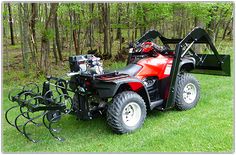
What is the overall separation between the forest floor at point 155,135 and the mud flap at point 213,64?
0.69 metres

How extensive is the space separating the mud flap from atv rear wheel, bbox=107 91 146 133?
7.05 ft

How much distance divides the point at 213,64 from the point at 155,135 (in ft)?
7.89

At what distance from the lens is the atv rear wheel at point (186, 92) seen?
5.27m

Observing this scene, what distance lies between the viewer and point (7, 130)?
4824mm

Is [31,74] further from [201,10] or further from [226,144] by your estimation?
[226,144]

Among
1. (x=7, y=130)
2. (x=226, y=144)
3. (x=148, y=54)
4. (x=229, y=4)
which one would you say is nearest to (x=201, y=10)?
(x=229, y=4)

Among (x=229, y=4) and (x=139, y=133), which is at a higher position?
(x=229, y=4)

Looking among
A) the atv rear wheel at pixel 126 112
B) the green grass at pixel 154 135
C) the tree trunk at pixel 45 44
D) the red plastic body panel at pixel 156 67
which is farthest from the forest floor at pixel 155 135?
the tree trunk at pixel 45 44

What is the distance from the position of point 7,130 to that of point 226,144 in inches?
121

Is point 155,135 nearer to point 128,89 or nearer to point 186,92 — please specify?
point 128,89

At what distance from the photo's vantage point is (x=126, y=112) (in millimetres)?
4516

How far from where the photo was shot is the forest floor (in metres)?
4.05

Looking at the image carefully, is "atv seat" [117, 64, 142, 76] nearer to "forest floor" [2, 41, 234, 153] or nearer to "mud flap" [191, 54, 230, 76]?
"forest floor" [2, 41, 234, 153]

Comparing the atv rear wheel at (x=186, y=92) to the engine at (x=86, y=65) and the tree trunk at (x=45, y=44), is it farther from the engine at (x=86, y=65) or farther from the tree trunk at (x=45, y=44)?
the tree trunk at (x=45, y=44)
